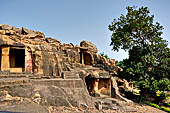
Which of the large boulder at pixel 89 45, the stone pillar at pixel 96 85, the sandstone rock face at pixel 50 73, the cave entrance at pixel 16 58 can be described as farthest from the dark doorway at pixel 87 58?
the cave entrance at pixel 16 58

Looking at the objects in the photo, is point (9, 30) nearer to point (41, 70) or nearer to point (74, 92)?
point (41, 70)

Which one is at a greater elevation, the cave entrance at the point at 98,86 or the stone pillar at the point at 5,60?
the stone pillar at the point at 5,60

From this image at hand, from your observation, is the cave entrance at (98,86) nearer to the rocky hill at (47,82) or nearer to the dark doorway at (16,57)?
the rocky hill at (47,82)

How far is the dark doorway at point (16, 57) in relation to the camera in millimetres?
13422

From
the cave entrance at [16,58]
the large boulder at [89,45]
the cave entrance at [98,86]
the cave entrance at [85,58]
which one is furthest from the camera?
the large boulder at [89,45]

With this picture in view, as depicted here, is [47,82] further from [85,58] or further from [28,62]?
[85,58]

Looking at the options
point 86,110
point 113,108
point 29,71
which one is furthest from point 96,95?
point 29,71

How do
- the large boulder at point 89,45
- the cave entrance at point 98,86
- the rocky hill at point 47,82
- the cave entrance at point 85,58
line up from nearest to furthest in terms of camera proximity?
the rocky hill at point 47,82, the cave entrance at point 98,86, the cave entrance at point 85,58, the large boulder at point 89,45

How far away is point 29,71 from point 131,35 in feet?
43.1

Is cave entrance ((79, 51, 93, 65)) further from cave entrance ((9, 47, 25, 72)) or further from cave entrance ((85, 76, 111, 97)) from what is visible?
cave entrance ((9, 47, 25, 72))

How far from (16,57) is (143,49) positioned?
15782 millimetres

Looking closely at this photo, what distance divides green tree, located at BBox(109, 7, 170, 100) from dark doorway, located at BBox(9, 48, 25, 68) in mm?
11498

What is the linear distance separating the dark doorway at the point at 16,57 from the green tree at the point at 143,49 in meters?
11.5

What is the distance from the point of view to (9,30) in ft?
40.1
